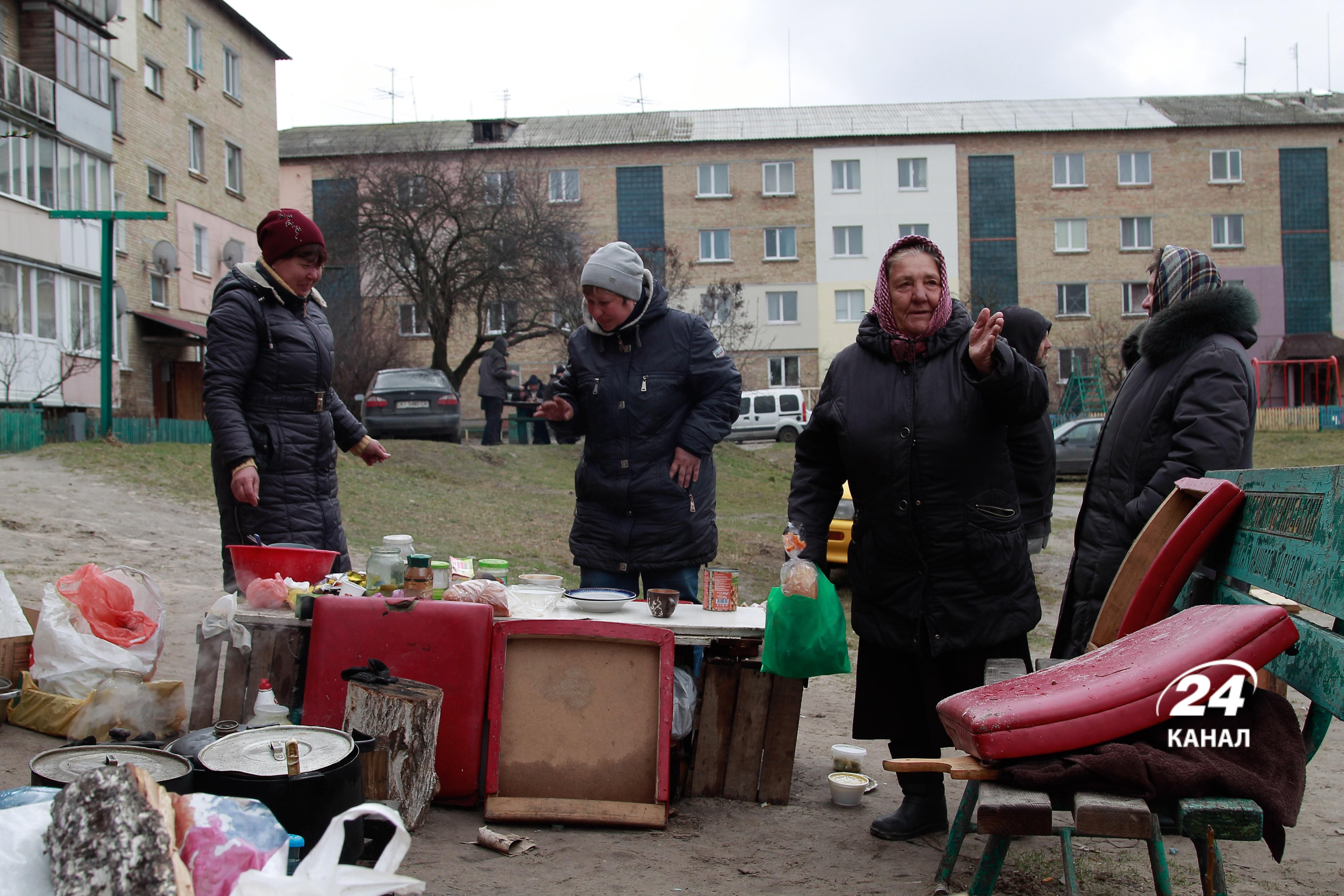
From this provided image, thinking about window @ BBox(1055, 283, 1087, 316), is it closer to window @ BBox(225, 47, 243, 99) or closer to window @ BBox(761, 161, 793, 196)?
window @ BBox(761, 161, 793, 196)

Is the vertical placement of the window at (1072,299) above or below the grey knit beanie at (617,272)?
above

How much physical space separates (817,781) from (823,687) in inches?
68.8

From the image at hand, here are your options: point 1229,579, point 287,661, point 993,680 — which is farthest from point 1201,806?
point 287,661

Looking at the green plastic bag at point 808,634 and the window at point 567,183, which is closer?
the green plastic bag at point 808,634

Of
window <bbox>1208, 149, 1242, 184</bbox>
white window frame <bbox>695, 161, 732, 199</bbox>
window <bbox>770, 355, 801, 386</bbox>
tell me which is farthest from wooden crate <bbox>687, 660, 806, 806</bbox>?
window <bbox>1208, 149, 1242, 184</bbox>

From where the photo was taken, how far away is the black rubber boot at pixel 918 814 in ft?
11.5

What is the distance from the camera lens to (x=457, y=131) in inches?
1777

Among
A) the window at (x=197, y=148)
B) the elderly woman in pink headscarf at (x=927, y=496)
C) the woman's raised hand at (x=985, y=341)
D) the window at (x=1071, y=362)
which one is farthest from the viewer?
the window at (x=1071, y=362)

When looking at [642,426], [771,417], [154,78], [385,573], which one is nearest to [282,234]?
[385,573]

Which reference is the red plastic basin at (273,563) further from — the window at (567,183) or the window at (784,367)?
the window at (567,183)

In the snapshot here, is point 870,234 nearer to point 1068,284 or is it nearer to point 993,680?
point 1068,284

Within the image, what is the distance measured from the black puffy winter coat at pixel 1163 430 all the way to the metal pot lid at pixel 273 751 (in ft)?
7.70

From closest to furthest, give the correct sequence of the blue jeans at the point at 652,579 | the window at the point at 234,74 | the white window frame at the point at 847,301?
the blue jeans at the point at 652,579 < the window at the point at 234,74 < the white window frame at the point at 847,301

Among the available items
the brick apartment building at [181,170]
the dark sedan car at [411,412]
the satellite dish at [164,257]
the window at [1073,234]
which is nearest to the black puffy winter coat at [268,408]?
the dark sedan car at [411,412]
